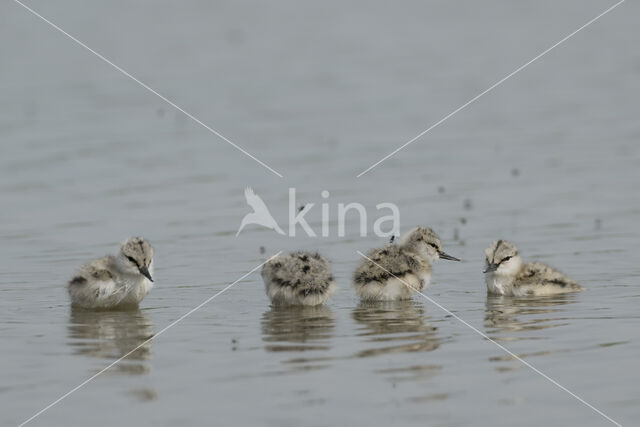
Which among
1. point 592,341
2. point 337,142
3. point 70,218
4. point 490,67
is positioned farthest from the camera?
point 490,67

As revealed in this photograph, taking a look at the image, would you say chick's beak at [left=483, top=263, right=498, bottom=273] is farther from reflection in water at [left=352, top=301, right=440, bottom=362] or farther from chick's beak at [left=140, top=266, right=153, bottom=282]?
chick's beak at [left=140, top=266, right=153, bottom=282]

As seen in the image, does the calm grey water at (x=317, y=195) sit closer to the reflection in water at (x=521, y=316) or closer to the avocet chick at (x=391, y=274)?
the reflection in water at (x=521, y=316)

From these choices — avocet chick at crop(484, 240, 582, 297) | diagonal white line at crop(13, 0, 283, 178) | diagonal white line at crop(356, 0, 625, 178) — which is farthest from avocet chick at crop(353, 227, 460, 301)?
diagonal white line at crop(13, 0, 283, 178)

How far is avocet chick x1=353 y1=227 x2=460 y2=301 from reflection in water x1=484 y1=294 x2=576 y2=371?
0.66 metres

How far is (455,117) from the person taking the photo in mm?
17984

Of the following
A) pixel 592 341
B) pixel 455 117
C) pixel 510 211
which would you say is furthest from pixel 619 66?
pixel 592 341

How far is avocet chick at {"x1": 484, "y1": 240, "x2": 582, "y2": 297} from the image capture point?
1055 centimetres

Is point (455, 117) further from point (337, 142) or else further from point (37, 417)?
point (37, 417)

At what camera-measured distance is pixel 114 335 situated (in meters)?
9.26

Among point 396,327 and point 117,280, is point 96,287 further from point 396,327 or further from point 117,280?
point 396,327

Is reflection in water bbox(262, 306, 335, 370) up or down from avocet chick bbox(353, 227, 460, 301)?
down

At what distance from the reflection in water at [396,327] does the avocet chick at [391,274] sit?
95 millimetres

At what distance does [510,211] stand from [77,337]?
5.93 metres

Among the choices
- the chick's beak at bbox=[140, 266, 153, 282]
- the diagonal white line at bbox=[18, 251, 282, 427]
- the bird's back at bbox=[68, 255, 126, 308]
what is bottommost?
the diagonal white line at bbox=[18, 251, 282, 427]
